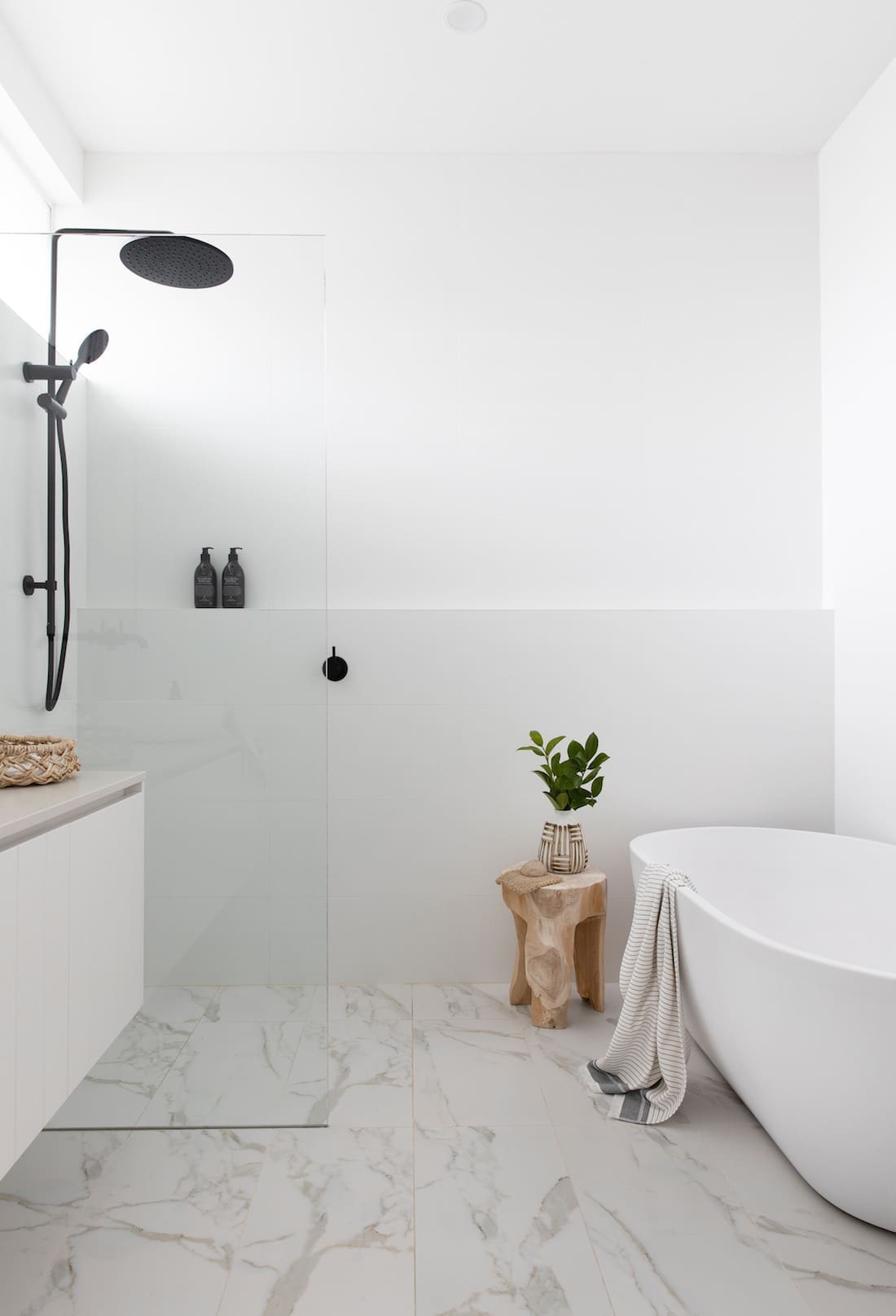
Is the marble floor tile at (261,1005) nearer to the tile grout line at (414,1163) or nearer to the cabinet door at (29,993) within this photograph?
the tile grout line at (414,1163)

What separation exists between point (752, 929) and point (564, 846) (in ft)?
1.99

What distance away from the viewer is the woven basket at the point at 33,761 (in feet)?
5.39

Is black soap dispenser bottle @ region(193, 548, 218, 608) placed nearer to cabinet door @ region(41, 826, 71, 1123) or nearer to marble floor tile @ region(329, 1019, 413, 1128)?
cabinet door @ region(41, 826, 71, 1123)

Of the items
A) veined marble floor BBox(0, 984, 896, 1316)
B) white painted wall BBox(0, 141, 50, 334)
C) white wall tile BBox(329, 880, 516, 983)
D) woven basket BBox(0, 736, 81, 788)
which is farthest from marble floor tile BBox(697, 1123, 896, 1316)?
white painted wall BBox(0, 141, 50, 334)

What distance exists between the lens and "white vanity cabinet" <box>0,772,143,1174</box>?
1365mm

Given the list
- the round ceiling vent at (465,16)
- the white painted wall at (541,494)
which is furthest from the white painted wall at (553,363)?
the round ceiling vent at (465,16)

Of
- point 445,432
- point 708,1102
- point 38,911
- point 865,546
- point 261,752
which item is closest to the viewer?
point 38,911

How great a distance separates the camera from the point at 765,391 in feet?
10.1

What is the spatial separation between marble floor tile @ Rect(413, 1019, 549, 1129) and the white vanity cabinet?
0.81 metres

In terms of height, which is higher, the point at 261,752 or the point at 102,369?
the point at 102,369

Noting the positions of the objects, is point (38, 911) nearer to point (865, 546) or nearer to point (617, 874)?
point (617, 874)

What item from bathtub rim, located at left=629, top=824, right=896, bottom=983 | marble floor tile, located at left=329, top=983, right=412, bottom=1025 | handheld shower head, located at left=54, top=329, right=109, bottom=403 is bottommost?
marble floor tile, located at left=329, top=983, right=412, bottom=1025

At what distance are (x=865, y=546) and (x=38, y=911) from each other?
2688 mm

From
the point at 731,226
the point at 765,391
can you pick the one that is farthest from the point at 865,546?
the point at 731,226
